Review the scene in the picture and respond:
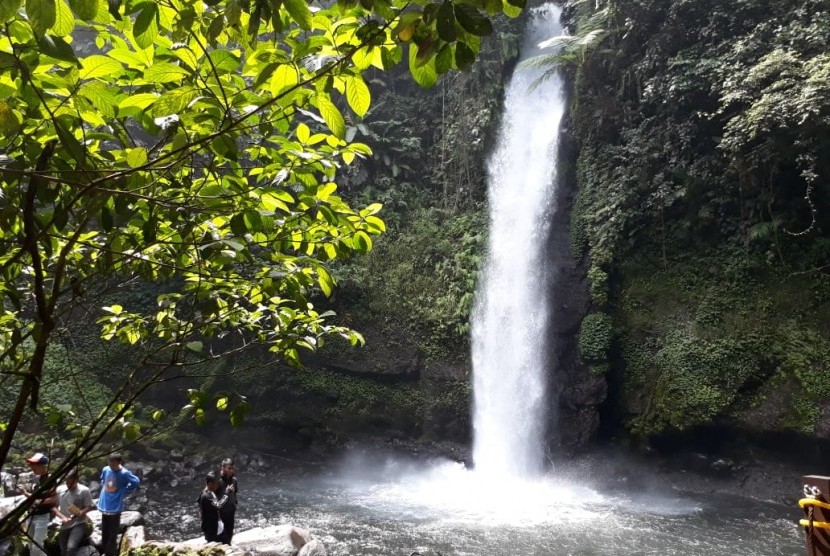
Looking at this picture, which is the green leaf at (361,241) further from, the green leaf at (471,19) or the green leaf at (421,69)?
the green leaf at (471,19)

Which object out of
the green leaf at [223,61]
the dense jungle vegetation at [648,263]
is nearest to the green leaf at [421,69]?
the green leaf at [223,61]

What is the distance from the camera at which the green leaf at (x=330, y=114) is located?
1.63m

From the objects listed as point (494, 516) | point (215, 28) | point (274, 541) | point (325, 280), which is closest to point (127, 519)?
point (274, 541)

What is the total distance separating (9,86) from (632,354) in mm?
12881

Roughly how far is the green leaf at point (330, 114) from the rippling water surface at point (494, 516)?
6.63 m

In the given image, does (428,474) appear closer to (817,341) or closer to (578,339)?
(578,339)

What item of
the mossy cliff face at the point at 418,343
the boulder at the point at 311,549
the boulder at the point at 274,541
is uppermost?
the mossy cliff face at the point at 418,343

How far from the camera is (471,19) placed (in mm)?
1119

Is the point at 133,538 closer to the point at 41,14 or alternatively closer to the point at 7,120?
the point at 7,120

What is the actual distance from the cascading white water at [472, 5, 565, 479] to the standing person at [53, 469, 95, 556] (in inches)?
351

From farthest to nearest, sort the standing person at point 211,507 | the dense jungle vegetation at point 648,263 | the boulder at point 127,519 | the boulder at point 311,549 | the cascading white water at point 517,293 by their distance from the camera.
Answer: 1. the cascading white water at point 517,293
2. the dense jungle vegetation at point 648,263
3. the boulder at point 127,519
4. the boulder at point 311,549
5. the standing person at point 211,507

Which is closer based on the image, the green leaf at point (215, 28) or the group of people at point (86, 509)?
the green leaf at point (215, 28)

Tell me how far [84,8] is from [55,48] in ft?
0.41

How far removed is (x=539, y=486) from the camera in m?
11.7
